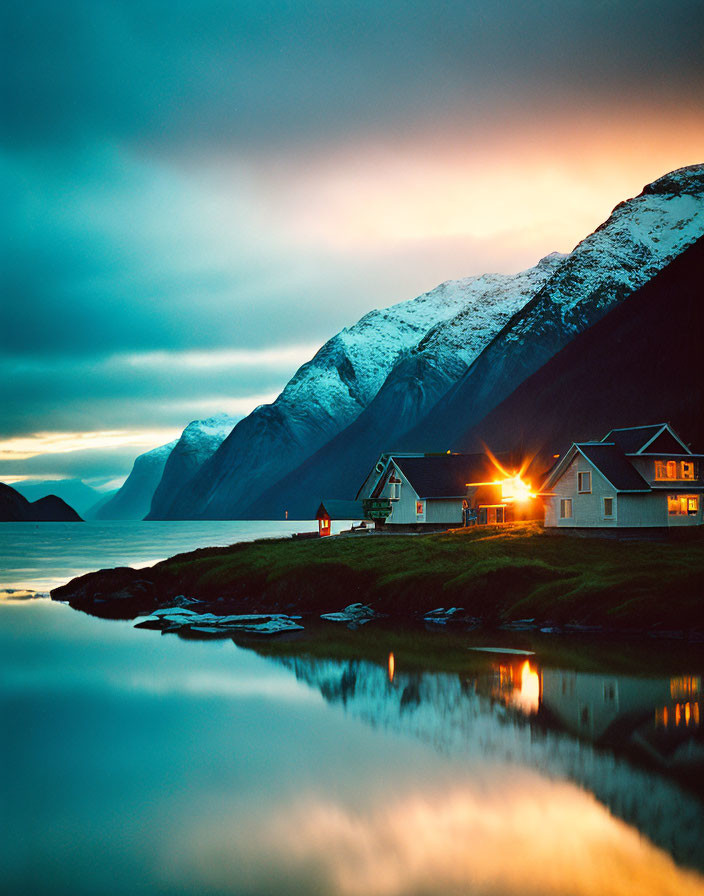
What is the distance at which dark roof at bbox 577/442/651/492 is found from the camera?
5516 cm

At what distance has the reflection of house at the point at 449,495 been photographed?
2977 inches

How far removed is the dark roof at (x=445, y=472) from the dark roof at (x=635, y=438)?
1728 cm

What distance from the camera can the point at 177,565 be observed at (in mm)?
63125

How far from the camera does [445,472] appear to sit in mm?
78250

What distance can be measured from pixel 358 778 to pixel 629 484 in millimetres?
39940

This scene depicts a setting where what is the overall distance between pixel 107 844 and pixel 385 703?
11.9m

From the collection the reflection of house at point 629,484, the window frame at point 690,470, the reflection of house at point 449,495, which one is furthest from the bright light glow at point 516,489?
the window frame at point 690,470

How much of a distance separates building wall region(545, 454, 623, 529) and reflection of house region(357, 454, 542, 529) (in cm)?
1589

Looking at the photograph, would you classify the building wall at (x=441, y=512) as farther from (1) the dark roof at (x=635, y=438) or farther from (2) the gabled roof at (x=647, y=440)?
(2) the gabled roof at (x=647, y=440)

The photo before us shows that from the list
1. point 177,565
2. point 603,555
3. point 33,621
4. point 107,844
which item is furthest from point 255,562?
point 107,844

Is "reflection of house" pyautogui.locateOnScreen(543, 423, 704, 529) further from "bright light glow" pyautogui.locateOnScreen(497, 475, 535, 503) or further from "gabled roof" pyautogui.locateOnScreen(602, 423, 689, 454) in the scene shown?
"bright light glow" pyautogui.locateOnScreen(497, 475, 535, 503)

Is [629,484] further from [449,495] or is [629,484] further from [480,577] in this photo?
[449,495]

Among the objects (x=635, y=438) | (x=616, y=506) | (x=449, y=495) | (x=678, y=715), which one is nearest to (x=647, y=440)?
(x=635, y=438)

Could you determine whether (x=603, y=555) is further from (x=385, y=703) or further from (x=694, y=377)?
(x=694, y=377)
